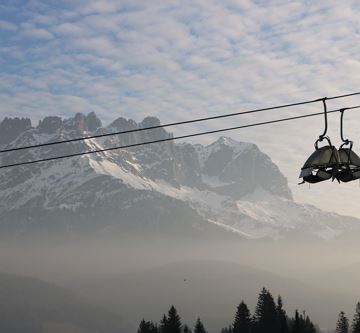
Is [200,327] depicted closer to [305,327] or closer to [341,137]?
[305,327]

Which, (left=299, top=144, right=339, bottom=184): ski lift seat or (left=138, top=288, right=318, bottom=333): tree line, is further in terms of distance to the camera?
(left=138, top=288, right=318, bottom=333): tree line

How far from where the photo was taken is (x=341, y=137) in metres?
15.5

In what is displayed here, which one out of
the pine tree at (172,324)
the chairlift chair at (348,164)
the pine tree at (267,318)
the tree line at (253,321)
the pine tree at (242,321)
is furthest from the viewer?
the pine tree at (242,321)

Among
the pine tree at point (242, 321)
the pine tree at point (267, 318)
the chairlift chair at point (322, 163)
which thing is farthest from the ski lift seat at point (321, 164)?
the pine tree at point (242, 321)

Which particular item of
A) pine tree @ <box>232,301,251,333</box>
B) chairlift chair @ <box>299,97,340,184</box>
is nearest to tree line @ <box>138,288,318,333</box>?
pine tree @ <box>232,301,251,333</box>

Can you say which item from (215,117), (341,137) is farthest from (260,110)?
(341,137)

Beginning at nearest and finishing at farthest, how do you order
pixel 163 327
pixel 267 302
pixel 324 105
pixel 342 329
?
pixel 324 105
pixel 163 327
pixel 267 302
pixel 342 329

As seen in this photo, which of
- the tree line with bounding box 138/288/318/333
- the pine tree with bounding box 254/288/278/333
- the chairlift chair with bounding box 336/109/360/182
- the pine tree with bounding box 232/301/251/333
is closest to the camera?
the chairlift chair with bounding box 336/109/360/182

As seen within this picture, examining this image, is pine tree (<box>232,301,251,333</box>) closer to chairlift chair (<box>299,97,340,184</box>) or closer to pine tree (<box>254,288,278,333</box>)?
pine tree (<box>254,288,278,333</box>)

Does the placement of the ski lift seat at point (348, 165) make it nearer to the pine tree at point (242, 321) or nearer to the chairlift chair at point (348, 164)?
the chairlift chair at point (348, 164)

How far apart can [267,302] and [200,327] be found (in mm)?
14219

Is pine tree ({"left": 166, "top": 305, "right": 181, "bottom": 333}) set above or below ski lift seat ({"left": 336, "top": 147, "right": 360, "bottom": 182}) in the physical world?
above

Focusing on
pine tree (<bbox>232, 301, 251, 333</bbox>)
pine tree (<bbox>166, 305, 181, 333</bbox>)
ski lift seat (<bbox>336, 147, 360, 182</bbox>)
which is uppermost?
pine tree (<bbox>232, 301, 251, 333</bbox>)

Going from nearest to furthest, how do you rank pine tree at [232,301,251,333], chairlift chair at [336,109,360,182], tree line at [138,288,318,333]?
chairlift chair at [336,109,360,182] < tree line at [138,288,318,333] < pine tree at [232,301,251,333]
